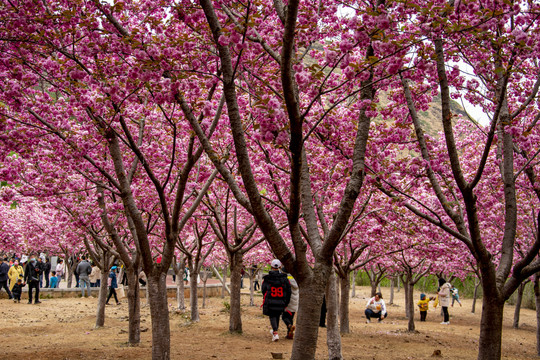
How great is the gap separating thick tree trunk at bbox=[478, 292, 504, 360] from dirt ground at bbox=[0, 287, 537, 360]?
361 centimetres

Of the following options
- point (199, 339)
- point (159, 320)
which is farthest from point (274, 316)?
point (159, 320)

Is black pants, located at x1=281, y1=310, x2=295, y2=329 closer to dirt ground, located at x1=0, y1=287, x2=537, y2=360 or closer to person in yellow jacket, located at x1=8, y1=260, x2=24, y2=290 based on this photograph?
dirt ground, located at x1=0, y1=287, x2=537, y2=360

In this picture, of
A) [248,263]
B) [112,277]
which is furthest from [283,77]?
[248,263]

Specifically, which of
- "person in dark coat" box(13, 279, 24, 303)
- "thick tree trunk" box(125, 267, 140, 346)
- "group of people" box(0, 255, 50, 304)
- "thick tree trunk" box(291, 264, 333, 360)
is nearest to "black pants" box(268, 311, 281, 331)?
"thick tree trunk" box(125, 267, 140, 346)

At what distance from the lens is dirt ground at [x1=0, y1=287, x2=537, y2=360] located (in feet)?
28.1

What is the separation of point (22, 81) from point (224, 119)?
3.11 meters

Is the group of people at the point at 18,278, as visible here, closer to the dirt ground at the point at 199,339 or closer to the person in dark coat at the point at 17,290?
the person in dark coat at the point at 17,290

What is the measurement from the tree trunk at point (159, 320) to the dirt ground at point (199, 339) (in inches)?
59.5

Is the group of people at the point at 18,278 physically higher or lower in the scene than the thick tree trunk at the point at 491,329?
lower

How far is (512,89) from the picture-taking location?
6.96 m

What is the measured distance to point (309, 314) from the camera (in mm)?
4324

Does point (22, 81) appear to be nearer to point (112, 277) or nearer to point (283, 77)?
point (283, 77)

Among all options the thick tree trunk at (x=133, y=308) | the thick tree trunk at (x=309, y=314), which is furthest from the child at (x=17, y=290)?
the thick tree trunk at (x=309, y=314)

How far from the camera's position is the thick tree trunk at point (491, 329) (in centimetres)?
597
